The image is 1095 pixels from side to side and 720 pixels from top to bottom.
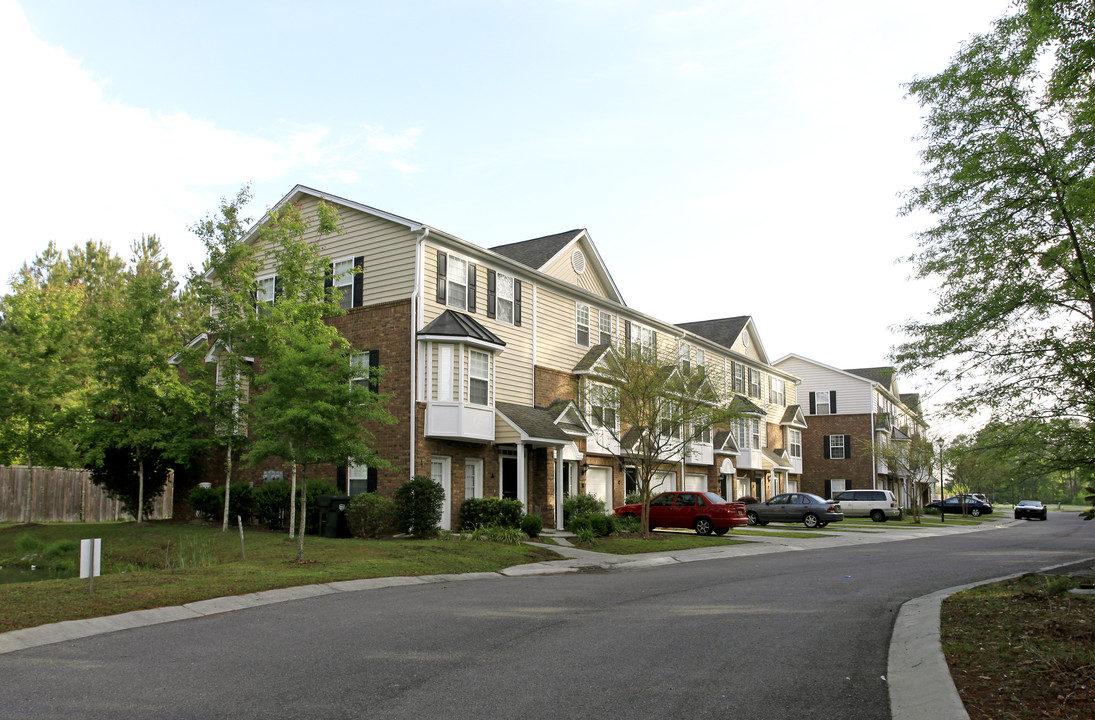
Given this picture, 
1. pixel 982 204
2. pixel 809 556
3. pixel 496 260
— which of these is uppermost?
pixel 496 260

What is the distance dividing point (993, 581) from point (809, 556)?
735cm

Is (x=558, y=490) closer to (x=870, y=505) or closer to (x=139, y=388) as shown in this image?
(x=139, y=388)

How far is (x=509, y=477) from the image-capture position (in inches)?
1060

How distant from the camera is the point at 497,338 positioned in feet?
83.3

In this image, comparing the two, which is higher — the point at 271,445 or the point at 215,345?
the point at 215,345

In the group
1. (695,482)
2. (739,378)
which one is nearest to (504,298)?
(695,482)

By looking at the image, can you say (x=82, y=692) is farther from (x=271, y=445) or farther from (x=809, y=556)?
(x=809, y=556)

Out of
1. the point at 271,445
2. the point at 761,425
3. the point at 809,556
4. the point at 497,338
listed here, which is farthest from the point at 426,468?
the point at 761,425

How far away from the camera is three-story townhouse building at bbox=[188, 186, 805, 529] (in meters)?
23.8

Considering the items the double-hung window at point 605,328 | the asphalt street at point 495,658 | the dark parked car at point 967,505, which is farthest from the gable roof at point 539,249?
the dark parked car at point 967,505

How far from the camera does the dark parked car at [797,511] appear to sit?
1463 inches

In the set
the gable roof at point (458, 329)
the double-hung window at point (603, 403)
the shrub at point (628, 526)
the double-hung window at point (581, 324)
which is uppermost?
the double-hung window at point (581, 324)

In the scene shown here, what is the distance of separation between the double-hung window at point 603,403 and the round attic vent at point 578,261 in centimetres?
542

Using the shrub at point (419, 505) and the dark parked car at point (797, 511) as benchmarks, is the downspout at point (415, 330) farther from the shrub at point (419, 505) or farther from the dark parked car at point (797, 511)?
the dark parked car at point (797, 511)
